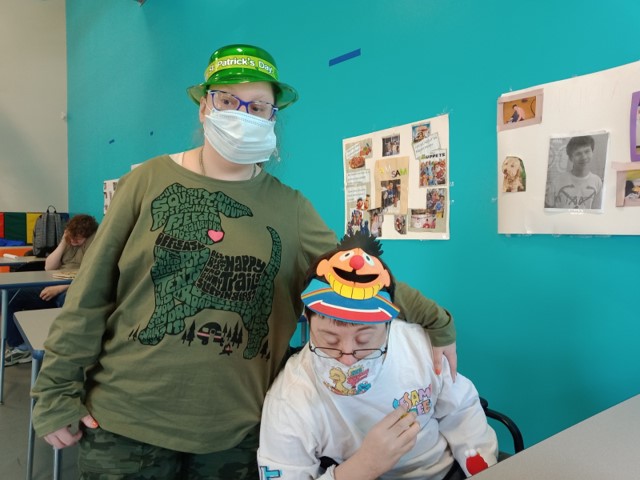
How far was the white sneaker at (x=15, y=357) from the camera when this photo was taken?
352cm

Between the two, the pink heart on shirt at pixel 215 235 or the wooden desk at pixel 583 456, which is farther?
the pink heart on shirt at pixel 215 235

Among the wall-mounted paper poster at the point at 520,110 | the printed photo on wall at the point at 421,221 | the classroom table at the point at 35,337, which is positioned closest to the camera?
the wall-mounted paper poster at the point at 520,110

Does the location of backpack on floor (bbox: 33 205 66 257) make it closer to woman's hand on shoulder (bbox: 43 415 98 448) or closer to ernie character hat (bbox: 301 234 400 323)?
woman's hand on shoulder (bbox: 43 415 98 448)

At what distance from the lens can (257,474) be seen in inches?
40.1

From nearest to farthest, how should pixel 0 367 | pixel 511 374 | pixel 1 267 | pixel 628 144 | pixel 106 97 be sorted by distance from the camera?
pixel 628 144, pixel 511 374, pixel 0 367, pixel 1 267, pixel 106 97

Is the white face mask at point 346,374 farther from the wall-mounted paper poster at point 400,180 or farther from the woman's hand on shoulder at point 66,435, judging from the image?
the wall-mounted paper poster at point 400,180

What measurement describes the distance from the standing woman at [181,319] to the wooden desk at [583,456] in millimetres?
327

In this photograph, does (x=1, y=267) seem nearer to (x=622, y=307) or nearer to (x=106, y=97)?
(x=106, y=97)

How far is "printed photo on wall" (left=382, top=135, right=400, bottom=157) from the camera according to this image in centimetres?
193

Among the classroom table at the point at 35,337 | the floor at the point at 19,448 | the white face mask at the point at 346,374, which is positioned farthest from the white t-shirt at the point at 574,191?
the floor at the point at 19,448

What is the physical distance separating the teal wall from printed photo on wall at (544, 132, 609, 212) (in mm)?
112

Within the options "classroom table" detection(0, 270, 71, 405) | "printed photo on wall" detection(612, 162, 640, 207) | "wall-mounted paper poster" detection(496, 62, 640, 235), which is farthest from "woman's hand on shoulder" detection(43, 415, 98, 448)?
"classroom table" detection(0, 270, 71, 405)

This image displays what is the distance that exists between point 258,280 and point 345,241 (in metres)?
0.21

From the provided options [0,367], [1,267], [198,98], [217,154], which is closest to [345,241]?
[217,154]
